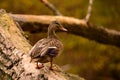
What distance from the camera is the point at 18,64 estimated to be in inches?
154

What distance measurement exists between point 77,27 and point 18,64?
8.32 ft

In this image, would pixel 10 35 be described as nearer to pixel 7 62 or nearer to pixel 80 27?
pixel 7 62

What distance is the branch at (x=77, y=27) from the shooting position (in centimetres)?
595

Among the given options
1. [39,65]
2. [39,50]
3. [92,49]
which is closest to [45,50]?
[39,50]

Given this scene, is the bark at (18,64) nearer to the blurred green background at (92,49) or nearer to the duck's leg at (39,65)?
the duck's leg at (39,65)

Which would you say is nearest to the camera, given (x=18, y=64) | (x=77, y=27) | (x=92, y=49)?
(x=18, y=64)

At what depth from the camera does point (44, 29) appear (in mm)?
6109

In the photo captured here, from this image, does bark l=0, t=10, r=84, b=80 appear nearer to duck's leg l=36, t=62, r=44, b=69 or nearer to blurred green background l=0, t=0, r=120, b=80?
duck's leg l=36, t=62, r=44, b=69

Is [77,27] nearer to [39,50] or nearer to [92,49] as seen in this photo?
[39,50]

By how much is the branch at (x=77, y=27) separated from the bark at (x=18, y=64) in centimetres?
146

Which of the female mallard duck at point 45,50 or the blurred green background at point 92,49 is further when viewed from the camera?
the blurred green background at point 92,49

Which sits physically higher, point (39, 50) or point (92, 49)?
point (92, 49)

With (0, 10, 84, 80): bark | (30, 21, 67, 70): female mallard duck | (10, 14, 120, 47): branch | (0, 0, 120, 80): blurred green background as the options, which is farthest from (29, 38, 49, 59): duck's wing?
(0, 0, 120, 80): blurred green background

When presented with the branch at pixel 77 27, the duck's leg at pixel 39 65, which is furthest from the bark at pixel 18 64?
the branch at pixel 77 27
